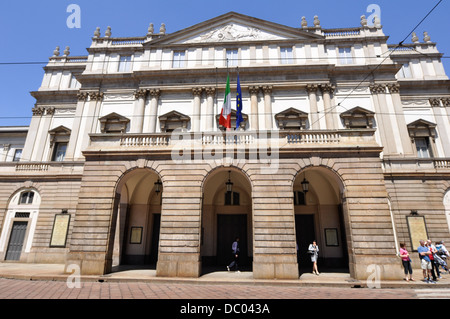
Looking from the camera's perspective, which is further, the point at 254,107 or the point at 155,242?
the point at 254,107

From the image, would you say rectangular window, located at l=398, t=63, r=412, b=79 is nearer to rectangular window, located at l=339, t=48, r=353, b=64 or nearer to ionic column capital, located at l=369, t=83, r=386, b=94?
ionic column capital, located at l=369, t=83, r=386, b=94

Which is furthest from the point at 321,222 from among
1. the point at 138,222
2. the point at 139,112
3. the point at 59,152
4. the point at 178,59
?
the point at 59,152

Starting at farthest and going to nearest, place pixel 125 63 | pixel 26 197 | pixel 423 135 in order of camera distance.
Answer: pixel 125 63, pixel 423 135, pixel 26 197

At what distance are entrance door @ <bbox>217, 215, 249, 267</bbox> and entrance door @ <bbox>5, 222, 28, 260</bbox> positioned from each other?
634 inches

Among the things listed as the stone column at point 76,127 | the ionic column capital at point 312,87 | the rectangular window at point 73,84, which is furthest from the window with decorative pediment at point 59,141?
the ionic column capital at point 312,87

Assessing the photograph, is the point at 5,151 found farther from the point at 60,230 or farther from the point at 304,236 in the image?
the point at 304,236

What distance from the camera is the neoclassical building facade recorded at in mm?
13180

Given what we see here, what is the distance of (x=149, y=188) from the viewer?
18781mm

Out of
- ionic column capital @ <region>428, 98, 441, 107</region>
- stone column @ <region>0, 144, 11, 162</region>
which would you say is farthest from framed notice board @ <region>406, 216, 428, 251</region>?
stone column @ <region>0, 144, 11, 162</region>

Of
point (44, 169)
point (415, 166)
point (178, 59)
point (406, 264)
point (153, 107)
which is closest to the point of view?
point (406, 264)

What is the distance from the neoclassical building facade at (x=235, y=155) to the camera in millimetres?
13180

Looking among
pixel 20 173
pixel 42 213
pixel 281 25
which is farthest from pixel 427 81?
pixel 20 173

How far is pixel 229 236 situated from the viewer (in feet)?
60.0

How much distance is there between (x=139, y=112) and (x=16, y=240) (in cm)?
1429
